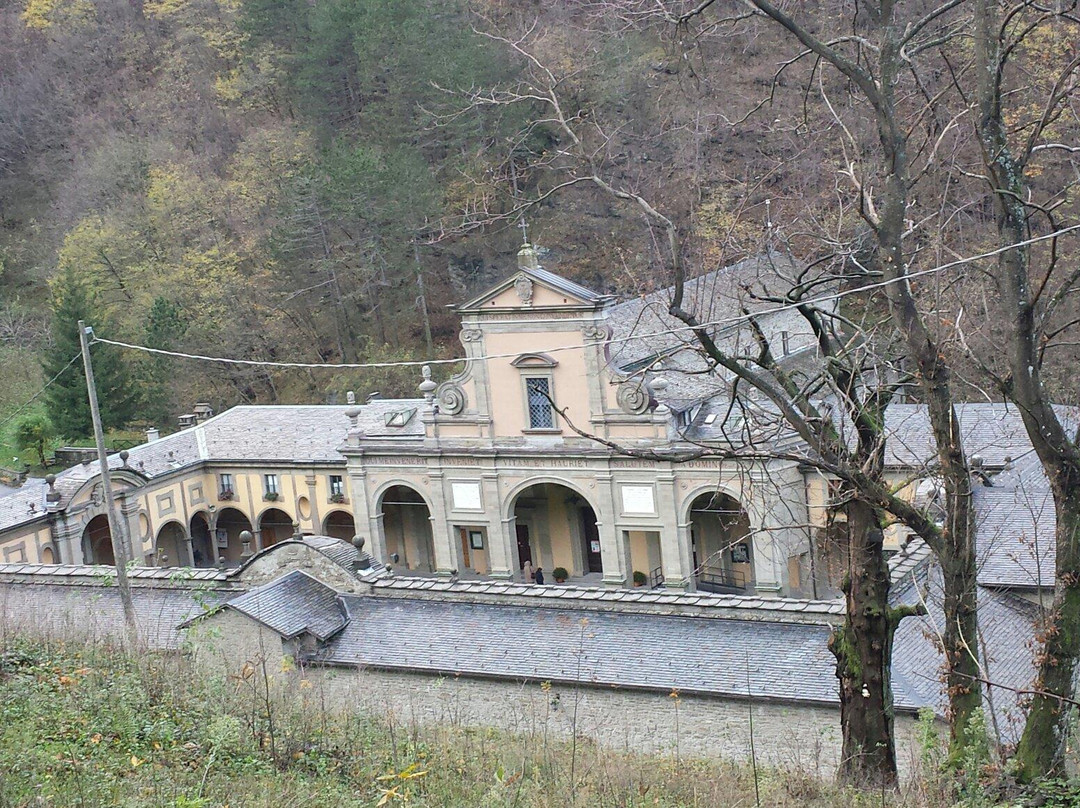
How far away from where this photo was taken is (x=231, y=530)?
3966cm

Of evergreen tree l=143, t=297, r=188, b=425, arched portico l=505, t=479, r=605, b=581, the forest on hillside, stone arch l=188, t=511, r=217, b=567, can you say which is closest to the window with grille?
arched portico l=505, t=479, r=605, b=581

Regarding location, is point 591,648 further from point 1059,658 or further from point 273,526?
point 273,526

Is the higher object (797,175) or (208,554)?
(797,175)

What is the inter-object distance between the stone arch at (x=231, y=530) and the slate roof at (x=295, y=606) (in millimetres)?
20765

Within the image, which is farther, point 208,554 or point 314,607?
point 208,554

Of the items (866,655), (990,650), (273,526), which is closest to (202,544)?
(273,526)

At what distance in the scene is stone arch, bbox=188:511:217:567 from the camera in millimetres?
39250

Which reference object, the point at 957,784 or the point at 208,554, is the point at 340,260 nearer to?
the point at 208,554

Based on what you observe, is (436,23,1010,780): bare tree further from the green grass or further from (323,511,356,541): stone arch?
(323,511,356,541): stone arch

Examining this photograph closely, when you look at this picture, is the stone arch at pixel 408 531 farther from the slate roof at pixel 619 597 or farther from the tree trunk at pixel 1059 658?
the tree trunk at pixel 1059 658

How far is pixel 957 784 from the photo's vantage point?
936 centimetres

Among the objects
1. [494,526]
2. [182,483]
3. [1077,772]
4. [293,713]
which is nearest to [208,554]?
[182,483]

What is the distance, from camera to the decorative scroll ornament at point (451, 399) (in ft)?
106

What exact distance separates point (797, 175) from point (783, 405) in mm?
29008
